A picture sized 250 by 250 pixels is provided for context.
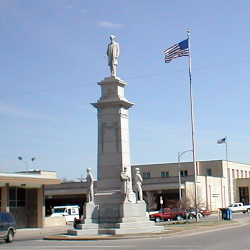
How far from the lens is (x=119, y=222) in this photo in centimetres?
2795

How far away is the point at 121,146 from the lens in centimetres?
2934

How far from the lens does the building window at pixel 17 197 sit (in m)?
44.0

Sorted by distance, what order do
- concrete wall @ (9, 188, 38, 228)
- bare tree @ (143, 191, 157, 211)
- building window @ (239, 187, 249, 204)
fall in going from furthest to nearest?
building window @ (239, 187, 249, 204)
bare tree @ (143, 191, 157, 211)
concrete wall @ (9, 188, 38, 228)

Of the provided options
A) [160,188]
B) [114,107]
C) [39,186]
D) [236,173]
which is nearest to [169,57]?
[114,107]

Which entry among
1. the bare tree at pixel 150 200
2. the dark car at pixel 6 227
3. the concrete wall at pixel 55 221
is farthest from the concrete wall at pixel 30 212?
the bare tree at pixel 150 200

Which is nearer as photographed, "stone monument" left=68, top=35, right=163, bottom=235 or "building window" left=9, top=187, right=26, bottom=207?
"stone monument" left=68, top=35, right=163, bottom=235

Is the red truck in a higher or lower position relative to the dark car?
lower

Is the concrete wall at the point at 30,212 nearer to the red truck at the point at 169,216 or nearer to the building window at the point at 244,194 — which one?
the red truck at the point at 169,216

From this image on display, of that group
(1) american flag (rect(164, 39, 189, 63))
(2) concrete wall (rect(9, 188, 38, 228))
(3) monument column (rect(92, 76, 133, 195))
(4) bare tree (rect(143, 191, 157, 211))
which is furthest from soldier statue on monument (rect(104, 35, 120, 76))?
(4) bare tree (rect(143, 191, 157, 211))

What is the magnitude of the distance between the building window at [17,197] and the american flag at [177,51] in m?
17.7

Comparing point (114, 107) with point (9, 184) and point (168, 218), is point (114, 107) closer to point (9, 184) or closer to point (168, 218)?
point (9, 184)

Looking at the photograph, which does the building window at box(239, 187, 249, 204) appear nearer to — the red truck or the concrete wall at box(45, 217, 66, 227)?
the red truck

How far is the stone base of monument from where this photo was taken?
27641mm

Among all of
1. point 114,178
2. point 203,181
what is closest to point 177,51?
point 114,178
